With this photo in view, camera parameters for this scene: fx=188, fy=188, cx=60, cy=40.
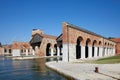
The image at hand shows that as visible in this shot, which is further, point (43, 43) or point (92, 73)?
point (43, 43)

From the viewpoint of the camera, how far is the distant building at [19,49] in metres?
61.0

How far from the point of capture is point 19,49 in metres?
63.4

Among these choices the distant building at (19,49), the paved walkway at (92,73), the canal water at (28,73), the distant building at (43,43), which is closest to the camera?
the paved walkway at (92,73)

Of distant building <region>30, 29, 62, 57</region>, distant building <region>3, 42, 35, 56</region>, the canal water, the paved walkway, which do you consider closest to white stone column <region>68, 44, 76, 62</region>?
the canal water

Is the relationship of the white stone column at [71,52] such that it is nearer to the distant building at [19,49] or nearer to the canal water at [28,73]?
the canal water at [28,73]

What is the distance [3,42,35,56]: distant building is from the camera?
61.0 m

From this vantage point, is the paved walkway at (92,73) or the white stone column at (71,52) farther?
the white stone column at (71,52)

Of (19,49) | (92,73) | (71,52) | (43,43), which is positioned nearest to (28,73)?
(92,73)

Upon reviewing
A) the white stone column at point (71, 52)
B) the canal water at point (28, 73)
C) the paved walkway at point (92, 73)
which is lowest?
the canal water at point (28, 73)

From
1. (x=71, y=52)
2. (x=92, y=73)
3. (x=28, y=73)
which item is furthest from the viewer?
(x=71, y=52)

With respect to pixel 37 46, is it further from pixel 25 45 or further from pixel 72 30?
pixel 72 30

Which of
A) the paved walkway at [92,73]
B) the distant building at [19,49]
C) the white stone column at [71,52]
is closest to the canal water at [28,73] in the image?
the paved walkway at [92,73]

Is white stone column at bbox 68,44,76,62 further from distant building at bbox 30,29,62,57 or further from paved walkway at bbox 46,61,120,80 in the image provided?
distant building at bbox 30,29,62,57

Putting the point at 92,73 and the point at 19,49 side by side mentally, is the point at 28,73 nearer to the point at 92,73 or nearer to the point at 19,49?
the point at 92,73
